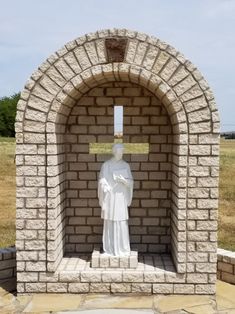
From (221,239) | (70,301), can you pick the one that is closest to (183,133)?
(70,301)

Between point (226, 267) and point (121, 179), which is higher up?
point (121, 179)

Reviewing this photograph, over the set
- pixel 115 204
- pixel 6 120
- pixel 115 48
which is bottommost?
pixel 115 204

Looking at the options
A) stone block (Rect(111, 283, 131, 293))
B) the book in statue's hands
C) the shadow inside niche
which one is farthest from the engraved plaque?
the shadow inside niche

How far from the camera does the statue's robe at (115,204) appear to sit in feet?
20.7

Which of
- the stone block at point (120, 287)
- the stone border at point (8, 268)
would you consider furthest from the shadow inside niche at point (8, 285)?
the stone block at point (120, 287)

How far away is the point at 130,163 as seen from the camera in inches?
274

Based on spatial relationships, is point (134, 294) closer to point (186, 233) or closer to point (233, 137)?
point (186, 233)

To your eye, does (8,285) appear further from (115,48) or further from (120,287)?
(115,48)

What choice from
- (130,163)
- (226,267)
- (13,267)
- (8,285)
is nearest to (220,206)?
(226,267)

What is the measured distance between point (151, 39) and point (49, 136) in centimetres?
199

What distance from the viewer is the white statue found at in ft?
20.7

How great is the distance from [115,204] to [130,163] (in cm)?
93

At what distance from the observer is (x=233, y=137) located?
7519cm

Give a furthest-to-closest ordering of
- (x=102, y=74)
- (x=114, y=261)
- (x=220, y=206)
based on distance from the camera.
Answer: (x=220, y=206) < (x=114, y=261) < (x=102, y=74)
